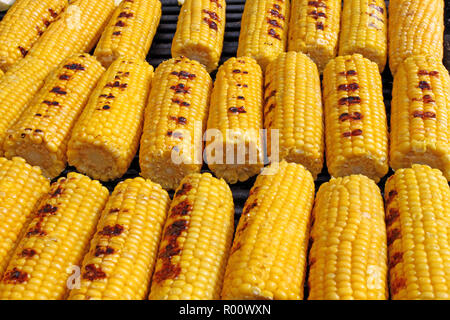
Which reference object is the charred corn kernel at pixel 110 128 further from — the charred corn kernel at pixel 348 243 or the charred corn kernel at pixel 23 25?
the charred corn kernel at pixel 348 243

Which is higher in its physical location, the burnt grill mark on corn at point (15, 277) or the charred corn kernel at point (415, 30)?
the charred corn kernel at point (415, 30)

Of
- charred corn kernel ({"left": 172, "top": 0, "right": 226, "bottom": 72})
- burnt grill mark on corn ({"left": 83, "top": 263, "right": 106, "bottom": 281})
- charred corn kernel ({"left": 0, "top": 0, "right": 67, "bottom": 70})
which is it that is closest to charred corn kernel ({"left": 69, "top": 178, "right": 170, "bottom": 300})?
burnt grill mark on corn ({"left": 83, "top": 263, "right": 106, "bottom": 281})

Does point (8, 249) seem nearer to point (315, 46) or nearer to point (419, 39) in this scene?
point (315, 46)

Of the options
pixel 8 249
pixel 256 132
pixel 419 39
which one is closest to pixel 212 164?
pixel 256 132

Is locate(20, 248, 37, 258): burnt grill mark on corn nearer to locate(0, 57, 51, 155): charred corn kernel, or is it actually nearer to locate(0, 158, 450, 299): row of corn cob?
locate(0, 158, 450, 299): row of corn cob

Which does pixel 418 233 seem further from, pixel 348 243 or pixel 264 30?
pixel 264 30

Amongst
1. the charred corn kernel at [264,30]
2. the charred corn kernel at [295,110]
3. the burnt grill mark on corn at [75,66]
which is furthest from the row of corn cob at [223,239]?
the charred corn kernel at [264,30]
